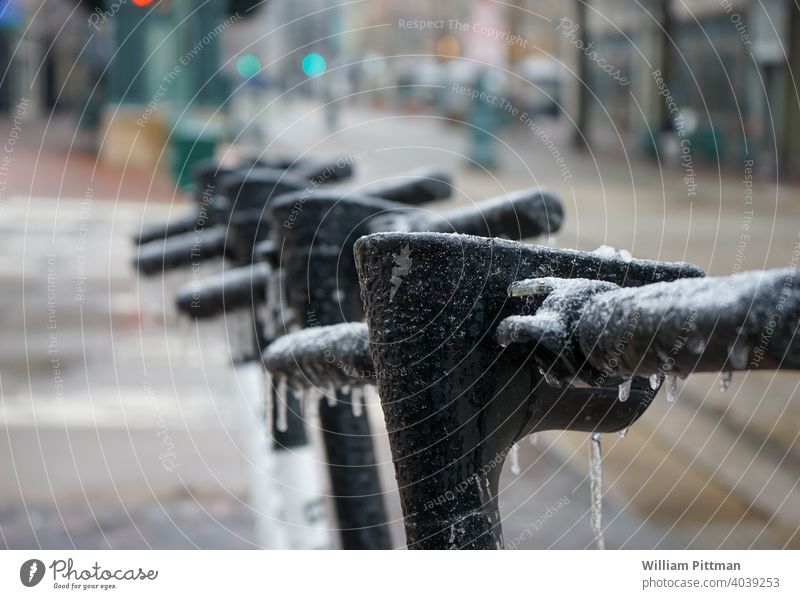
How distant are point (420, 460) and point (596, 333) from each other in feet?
0.63

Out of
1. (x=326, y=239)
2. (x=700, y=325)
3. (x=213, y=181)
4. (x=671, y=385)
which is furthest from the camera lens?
(x=213, y=181)

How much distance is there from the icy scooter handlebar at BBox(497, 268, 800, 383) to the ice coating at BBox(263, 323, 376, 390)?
0.18 metres

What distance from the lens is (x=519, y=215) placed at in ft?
3.60

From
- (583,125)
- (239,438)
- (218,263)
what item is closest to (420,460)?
(218,263)

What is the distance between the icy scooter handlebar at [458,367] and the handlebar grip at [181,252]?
1.38 metres

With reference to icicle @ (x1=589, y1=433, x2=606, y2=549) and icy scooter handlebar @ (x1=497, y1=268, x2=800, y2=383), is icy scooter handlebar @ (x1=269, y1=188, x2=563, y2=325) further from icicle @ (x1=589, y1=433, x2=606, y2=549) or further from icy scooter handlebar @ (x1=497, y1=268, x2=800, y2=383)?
icy scooter handlebar @ (x1=497, y1=268, x2=800, y2=383)

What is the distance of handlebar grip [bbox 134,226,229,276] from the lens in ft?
6.79

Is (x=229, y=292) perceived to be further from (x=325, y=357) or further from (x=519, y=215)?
(x=325, y=357)

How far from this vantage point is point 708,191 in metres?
11.5

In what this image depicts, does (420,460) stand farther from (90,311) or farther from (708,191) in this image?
(708,191)

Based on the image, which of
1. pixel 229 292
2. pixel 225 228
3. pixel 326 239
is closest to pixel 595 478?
pixel 326 239

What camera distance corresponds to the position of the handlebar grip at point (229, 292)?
1.63 meters

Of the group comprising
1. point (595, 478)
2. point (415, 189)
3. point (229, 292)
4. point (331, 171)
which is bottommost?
point (595, 478)

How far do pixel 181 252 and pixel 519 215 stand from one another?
43.3 inches
